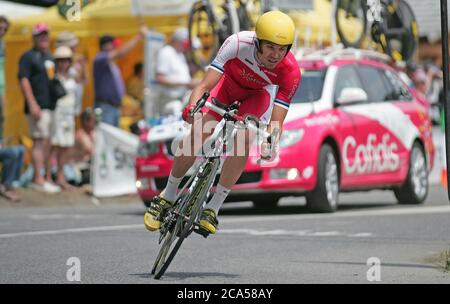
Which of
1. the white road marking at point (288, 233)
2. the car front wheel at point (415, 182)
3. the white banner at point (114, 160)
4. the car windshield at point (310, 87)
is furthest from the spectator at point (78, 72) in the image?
the white road marking at point (288, 233)

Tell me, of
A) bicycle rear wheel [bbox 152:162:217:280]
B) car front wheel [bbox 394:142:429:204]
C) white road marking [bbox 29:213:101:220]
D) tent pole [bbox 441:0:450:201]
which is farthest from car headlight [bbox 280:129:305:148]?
tent pole [bbox 441:0:450:201]

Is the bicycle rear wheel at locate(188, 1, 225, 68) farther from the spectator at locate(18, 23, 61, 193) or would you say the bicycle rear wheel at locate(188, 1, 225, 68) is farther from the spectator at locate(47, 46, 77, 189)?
the spectator at locate(18, 23, 61, 193)

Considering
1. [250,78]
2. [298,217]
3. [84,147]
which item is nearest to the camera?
[250,78]

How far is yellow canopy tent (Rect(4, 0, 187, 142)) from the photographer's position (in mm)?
22453

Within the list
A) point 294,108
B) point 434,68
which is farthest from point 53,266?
point 434,68

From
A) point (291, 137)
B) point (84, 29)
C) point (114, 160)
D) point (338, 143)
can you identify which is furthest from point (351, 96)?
Answer: point (84, 29)

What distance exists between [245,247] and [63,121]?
755cm

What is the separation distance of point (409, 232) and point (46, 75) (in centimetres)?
698

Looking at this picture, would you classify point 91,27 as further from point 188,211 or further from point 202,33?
point 188,211

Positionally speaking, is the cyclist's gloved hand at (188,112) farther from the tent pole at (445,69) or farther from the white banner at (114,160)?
the white banner at (114,160)

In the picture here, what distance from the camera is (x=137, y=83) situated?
914 inches

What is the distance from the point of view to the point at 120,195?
1908cm

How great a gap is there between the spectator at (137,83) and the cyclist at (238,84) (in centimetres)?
1295
